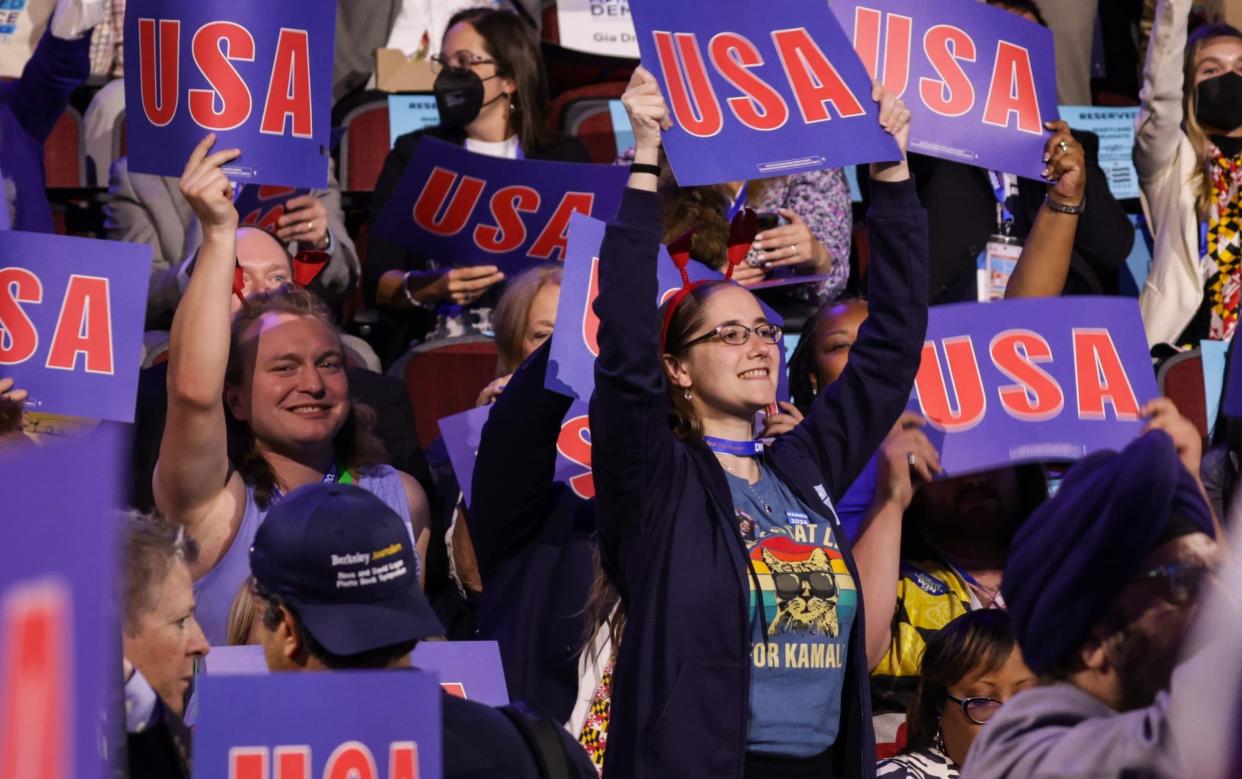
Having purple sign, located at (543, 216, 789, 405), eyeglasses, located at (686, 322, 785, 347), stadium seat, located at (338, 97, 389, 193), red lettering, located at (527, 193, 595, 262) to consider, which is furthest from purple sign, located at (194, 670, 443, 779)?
stadium seat, located at (338, 97, 389, 193)

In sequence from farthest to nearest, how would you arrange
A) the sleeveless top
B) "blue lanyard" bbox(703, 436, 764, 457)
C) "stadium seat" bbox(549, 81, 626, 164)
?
"stadium seat" bbox(549, 81, 626, 164)
the sleeveless top
"blue lanyard" bbox(703, 436, 764, 457)

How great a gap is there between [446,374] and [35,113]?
1.38m

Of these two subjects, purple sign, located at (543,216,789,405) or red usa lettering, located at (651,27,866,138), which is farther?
red usa lettering, located at (651,27,866,138)

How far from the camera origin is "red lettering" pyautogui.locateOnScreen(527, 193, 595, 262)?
17.1 feet

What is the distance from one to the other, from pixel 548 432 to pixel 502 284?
2.02 m

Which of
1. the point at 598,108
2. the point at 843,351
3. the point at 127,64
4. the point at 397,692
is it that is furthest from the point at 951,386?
the point at 598,108

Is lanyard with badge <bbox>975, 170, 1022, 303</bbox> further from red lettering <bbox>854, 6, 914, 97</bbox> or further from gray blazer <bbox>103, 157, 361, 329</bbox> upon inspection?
gray blazer <bbox>103, 157, 361, 329</bbox>

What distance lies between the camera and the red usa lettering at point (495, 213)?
5.25 meters

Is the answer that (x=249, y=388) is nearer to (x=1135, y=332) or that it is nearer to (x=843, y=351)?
(x=843, y=351)

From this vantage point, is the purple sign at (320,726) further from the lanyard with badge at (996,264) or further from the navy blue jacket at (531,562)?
the lanyard with badge at (996,264)

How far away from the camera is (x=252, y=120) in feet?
14.5

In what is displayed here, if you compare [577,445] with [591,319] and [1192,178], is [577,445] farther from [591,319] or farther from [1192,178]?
[1192,178]

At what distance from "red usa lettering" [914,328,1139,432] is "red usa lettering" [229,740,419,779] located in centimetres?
222

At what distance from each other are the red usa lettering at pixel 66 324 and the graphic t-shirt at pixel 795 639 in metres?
1.52
